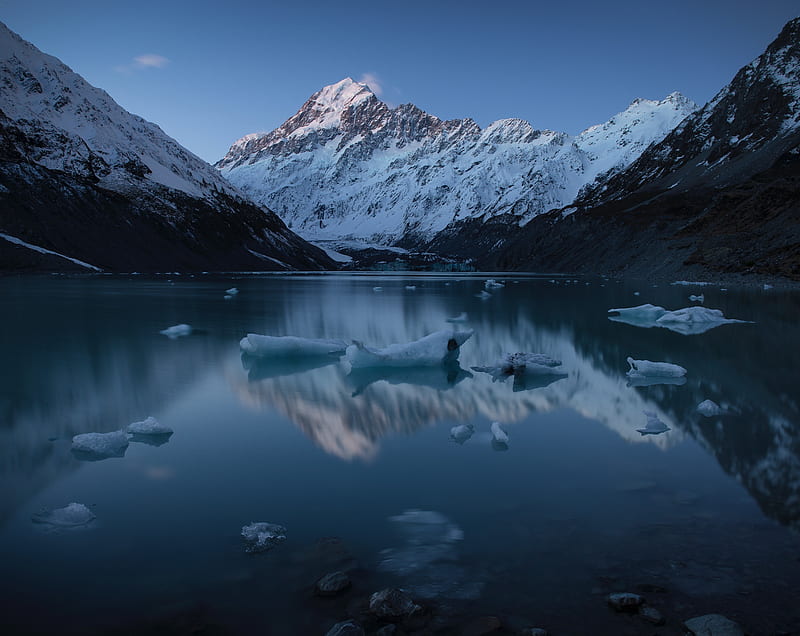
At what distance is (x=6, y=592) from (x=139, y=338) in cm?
1773

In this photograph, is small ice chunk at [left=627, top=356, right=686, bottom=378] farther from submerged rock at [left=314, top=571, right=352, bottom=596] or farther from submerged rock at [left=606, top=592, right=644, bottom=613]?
submerged rock at [left=314, top=571, right=352, bottom=596]

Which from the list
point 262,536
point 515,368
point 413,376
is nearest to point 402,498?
point 262,536

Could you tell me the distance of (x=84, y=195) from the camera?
14300 cm

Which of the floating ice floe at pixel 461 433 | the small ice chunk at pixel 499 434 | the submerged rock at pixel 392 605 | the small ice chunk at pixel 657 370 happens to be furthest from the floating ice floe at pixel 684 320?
the submerged rock at pixel 392 605

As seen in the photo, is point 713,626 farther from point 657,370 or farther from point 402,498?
point 657,370

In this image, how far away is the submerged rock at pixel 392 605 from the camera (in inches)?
176

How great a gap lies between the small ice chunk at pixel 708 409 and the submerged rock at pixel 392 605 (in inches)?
312

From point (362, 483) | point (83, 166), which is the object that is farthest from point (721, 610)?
point (83, 166)

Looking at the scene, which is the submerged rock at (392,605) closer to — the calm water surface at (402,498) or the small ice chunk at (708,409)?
the calm water surface at (402,498)

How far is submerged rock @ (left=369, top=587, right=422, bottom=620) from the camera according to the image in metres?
4.46

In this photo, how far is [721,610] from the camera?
453 cm

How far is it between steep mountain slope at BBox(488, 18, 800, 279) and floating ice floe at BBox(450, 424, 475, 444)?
180 ft

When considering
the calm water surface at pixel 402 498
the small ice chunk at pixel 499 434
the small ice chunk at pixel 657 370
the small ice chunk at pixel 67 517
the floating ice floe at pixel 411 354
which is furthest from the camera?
the floating ice floe at pixel 411 354

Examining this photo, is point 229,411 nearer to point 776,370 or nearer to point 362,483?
point 362,483
